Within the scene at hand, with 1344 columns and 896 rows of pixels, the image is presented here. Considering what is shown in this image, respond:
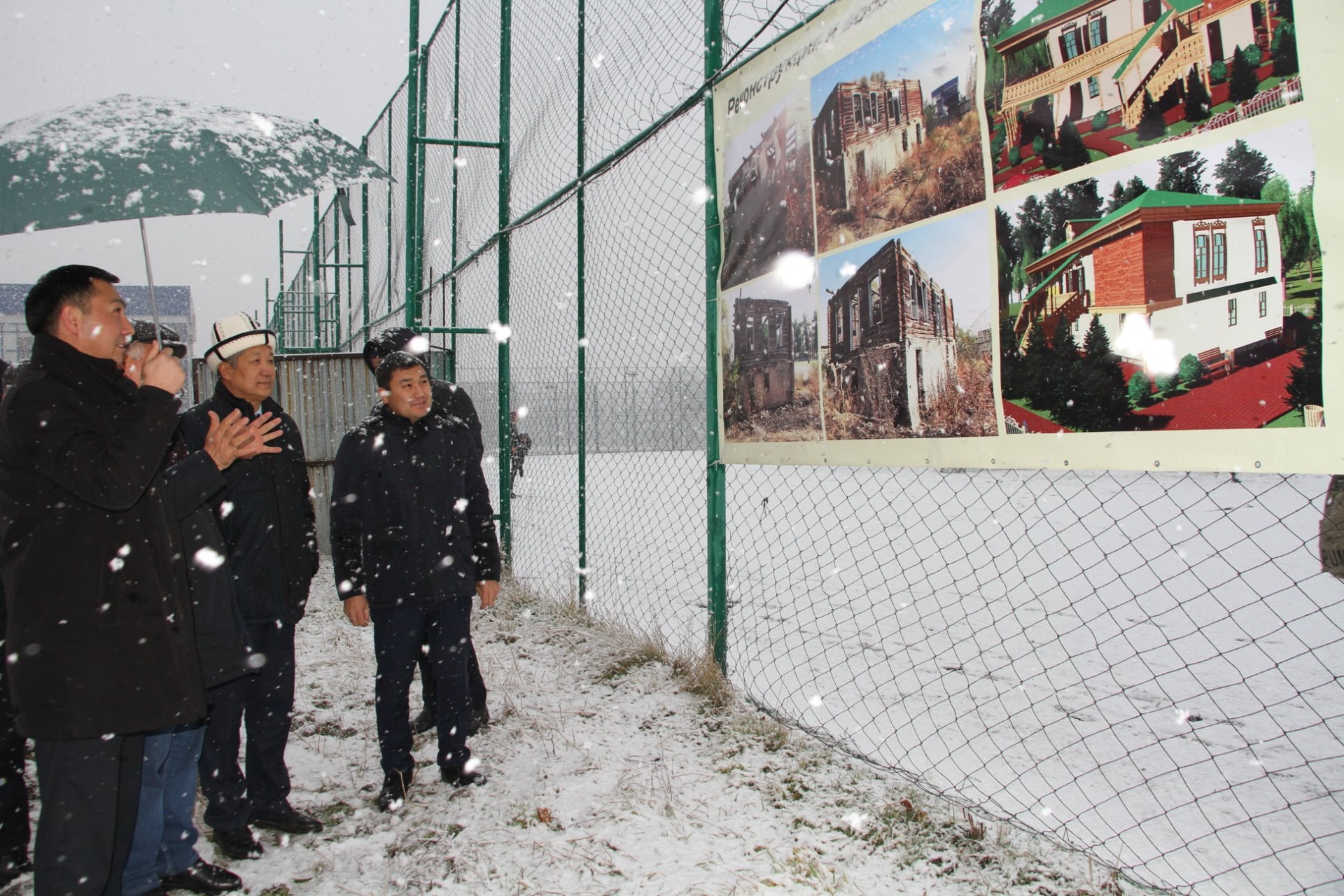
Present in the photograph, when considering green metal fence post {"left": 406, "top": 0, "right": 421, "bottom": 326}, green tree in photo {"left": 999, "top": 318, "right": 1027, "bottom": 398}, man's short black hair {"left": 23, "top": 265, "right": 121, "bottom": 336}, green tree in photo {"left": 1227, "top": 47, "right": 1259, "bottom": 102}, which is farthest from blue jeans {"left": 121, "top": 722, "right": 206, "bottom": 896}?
green metal fence post {"left": 406, "top": 0, "right": 421, "bottom": 326}

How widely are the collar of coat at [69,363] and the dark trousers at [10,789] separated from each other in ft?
3.32

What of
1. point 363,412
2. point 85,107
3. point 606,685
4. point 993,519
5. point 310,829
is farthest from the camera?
point 993,519

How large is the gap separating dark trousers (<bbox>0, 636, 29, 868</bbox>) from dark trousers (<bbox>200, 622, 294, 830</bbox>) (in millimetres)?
481

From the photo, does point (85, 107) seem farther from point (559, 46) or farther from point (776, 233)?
point (559, 46)

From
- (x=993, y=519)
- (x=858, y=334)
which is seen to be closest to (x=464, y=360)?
(x=858, y=334)

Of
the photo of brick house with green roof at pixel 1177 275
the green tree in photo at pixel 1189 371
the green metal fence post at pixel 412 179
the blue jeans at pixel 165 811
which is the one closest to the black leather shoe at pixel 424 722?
the blue jeans at pixel 165 811

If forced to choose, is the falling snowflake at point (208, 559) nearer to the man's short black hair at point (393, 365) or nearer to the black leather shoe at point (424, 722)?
the man's short black hair at point (393, 365)

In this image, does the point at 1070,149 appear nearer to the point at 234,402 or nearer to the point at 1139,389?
the point at 1139,389

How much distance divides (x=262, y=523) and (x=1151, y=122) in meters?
2.74

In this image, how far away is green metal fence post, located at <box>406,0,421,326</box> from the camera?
7.52 metres

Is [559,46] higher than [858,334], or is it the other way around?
[559,46]

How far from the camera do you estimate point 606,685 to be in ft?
12.8

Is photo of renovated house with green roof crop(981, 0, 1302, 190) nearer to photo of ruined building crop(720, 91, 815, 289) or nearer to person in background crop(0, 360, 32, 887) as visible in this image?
photo of ruined building crop(720, 91, 815, 289)

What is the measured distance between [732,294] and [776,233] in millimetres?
406
